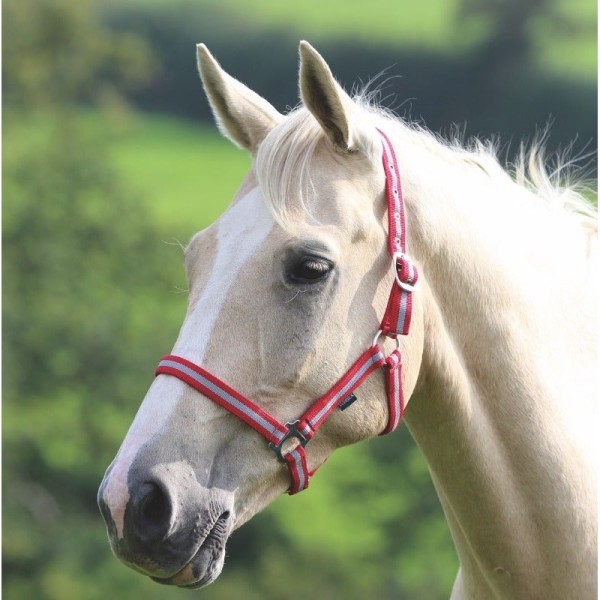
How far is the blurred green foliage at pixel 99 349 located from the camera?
23078 millimetres

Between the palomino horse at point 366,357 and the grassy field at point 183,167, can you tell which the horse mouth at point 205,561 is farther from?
the grassy field at point 183,167

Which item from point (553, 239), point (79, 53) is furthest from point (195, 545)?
point (79, 53)

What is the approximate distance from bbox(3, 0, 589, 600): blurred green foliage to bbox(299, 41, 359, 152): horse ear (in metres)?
18.4

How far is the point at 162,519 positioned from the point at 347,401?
2.14 feet

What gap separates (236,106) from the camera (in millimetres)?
3471

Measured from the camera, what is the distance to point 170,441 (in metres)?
2.84

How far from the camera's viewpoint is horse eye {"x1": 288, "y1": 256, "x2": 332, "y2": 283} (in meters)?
3.01

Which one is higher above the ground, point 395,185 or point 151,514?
point 395,185

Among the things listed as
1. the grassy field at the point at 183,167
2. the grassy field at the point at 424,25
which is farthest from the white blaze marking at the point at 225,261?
the grassy field at the point at 424,25

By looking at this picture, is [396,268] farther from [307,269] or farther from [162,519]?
[162,519]

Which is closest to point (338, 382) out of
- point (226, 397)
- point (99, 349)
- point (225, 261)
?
point (226, 397)

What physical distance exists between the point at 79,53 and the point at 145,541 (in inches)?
1180

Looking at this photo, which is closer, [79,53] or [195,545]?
[195,545]

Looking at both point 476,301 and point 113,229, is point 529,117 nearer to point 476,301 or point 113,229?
point 113,229
